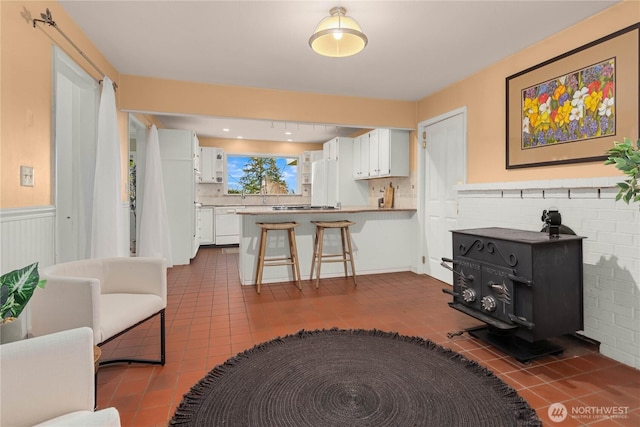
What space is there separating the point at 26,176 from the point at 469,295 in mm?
3041

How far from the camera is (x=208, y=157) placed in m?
7.26

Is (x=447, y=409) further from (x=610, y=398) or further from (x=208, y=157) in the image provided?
(x=208, y=157)

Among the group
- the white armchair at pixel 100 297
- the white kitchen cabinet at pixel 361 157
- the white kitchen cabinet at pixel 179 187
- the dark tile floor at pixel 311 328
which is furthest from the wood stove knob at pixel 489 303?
the white kitchen cabinet at pixel 179 187

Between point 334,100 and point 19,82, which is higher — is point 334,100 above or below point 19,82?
above

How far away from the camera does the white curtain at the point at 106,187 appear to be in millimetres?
2740

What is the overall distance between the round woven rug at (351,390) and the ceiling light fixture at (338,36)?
6.93 ft

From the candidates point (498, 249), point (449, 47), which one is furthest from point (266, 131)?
point (498, 249)

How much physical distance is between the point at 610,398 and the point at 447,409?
36.2 inches

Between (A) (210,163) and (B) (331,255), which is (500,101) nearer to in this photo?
(B) (331,255)

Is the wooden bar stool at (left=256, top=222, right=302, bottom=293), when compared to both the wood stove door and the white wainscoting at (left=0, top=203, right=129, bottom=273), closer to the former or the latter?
the white wainscoting at (left=0, top=203, right=129, bottom=273)

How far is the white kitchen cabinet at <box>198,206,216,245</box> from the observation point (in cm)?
696

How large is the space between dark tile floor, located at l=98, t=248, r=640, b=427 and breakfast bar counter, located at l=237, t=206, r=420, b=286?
227 millimetres

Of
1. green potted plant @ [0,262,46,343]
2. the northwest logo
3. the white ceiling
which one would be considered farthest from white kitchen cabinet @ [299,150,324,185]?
green potted plant @ [0,262,46,343]

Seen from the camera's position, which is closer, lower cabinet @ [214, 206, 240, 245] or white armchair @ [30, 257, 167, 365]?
white armchair @ [30, 257, 167, 365]
